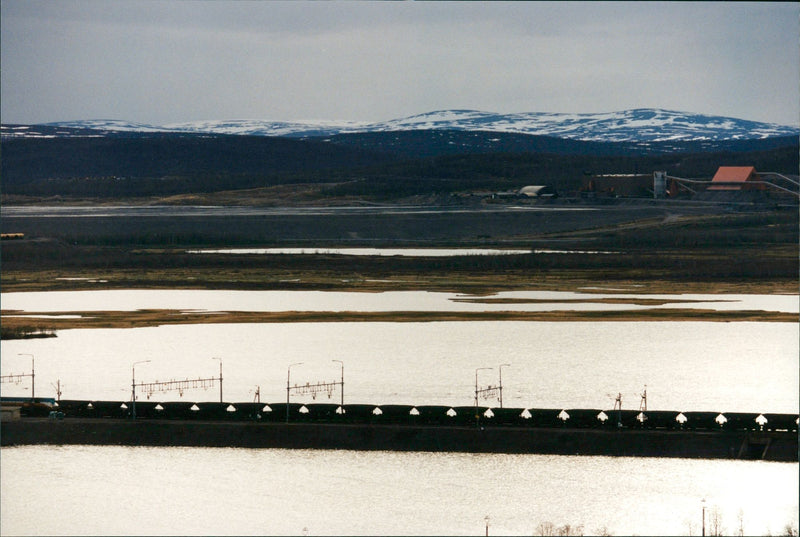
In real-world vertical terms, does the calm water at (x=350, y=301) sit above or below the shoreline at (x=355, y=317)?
above

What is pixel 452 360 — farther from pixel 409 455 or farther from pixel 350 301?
pixel 350 301

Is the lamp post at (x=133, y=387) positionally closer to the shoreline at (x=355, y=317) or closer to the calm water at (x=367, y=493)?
the calm water at (x=367, y=493)

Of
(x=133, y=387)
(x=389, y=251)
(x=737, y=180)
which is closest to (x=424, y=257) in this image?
(x=389, y=251)

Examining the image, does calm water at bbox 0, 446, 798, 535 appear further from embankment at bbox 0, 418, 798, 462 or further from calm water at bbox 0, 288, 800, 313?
calm water at bbox 0, 288, 800, 313

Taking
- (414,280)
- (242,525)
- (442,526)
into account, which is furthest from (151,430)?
(414,280)

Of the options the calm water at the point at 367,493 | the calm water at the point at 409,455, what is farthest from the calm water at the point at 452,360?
the calm water at the point at 367,493

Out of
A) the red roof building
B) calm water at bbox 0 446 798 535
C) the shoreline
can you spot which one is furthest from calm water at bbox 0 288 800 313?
the red roof building
